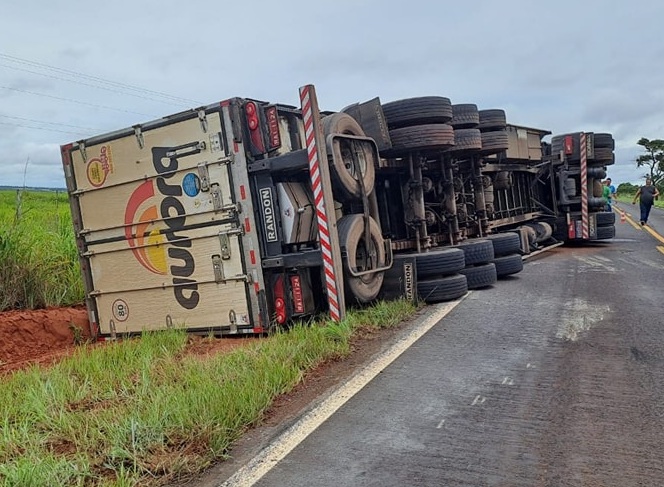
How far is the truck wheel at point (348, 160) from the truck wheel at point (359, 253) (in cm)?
35

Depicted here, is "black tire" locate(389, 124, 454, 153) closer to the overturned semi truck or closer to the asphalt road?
the overturned semi truck

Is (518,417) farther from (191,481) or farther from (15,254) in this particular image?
(15,254)

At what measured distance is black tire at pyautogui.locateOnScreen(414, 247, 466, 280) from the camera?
21.9 ft

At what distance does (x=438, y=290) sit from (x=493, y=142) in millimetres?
3674

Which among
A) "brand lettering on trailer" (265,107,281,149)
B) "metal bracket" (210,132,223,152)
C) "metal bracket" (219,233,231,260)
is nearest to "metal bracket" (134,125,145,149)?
"metal bracket" (210,132,223,152)

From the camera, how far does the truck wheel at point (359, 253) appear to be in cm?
597

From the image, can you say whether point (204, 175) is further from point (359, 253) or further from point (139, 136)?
point (359, 253)

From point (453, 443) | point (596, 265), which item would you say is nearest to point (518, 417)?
point (453, 443)

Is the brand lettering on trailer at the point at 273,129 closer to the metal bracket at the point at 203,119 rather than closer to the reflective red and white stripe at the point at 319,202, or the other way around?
the reflective red and white stripe at the point at 319,202

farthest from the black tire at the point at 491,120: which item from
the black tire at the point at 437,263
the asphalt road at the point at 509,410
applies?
the asphalt road at the point at 509,410

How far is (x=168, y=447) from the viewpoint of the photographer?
3.08 metres

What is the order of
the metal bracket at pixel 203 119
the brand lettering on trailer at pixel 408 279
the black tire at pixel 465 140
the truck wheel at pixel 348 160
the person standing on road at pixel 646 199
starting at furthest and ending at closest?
the person standing on road at pixel 646 199 < the black tire at pixel 465 140 < the brand lettering on trailer at pixel 408 279 < the truck wheel at pixel 348 160 < the metal bracket at pixel 203 119

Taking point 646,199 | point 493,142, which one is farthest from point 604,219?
point 646,199

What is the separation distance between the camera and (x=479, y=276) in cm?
739
